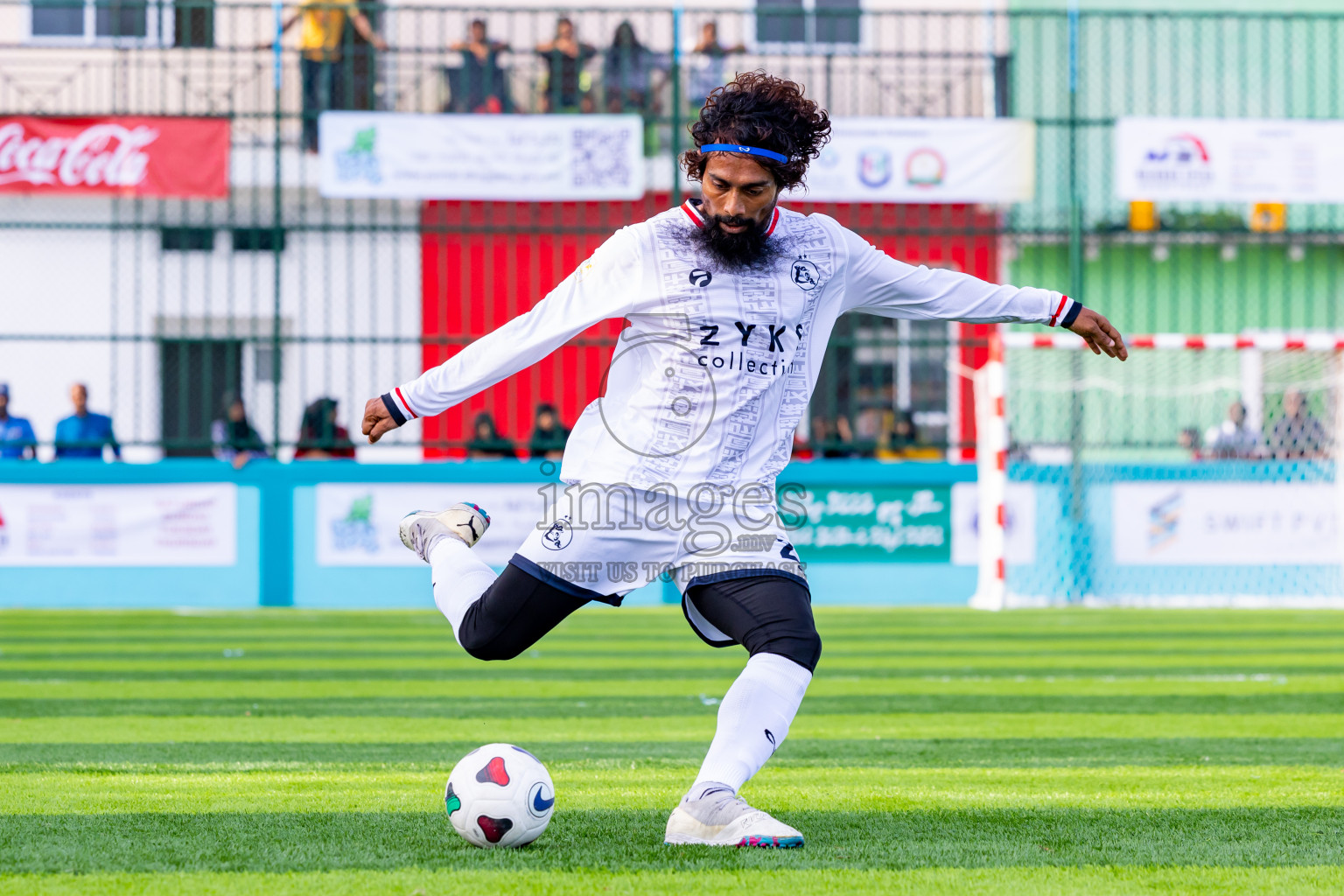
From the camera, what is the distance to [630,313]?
4.27 m

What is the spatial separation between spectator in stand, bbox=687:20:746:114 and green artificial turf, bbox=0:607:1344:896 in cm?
760

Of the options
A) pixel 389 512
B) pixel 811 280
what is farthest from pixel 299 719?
pixel 389 512

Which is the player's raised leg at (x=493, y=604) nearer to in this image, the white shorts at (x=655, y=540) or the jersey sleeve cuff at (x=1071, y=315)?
the white shorts at (x=655, y=540)

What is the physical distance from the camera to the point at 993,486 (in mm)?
15055

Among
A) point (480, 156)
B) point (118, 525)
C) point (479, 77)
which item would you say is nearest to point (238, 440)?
point (118, 525)

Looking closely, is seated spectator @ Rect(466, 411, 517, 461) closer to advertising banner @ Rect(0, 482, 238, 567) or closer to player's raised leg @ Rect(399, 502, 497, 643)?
advertising banner @ Rect(0, 482, 238, 567)

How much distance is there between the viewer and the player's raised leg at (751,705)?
4.03 meters

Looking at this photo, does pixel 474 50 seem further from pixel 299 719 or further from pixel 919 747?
pixel 919 747

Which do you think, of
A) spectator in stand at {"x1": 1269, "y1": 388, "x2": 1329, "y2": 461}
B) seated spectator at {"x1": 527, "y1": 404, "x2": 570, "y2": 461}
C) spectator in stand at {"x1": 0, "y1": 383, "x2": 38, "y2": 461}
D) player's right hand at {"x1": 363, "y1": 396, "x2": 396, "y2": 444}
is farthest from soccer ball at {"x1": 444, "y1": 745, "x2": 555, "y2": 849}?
spectator in stand at {"x1": 1269, "y1": 388, "x2": 1329, "y2": 461}

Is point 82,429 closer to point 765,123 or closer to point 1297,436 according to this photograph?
point 1297,436

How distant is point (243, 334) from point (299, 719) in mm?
13343

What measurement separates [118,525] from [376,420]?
11.6 m

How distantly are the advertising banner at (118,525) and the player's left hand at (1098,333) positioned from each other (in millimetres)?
11550

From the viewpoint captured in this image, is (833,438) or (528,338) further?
(833,438)
